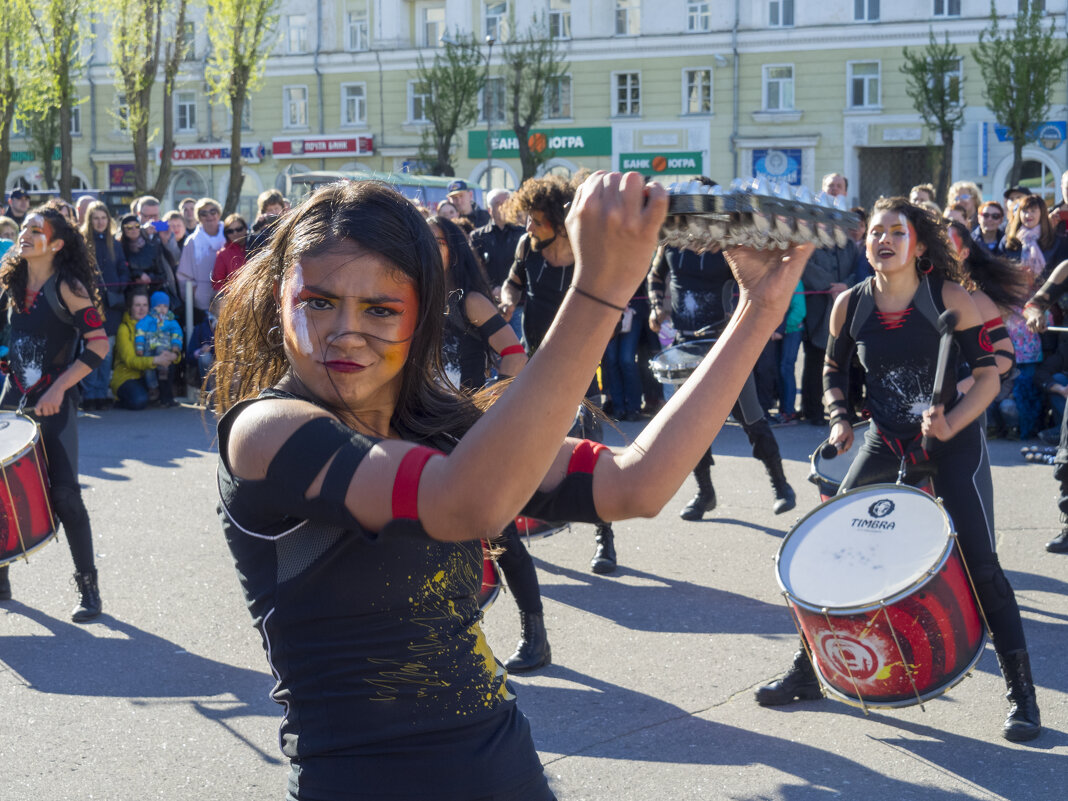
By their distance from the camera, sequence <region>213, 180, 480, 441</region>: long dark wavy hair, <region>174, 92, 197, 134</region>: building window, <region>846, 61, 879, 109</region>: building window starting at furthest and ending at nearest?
<region>174, 92, 197, 134</region>: building window, <region>846, 61, 879, 109</region>: building window, <region>213, 180, 480, 441</region>: long dark wavy hair

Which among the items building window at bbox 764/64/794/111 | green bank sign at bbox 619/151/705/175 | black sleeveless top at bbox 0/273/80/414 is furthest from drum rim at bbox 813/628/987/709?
building window at bbox 764/64/794/111

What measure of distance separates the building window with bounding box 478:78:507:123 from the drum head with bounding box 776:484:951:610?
35800mm

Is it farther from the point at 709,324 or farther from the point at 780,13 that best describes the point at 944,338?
the point at 780,13

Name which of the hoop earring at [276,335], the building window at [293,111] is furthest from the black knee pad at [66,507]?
the building window at [293,111]

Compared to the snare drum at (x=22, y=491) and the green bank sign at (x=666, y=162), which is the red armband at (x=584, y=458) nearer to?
the snare drum at (x=22, y=491)

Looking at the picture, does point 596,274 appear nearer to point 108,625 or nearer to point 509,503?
point 509,503

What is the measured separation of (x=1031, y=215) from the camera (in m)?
10.4

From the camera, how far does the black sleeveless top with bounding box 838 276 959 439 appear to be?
484cm

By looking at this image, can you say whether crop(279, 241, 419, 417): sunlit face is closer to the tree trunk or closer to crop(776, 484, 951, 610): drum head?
crop(776, 484, 951, 610): drum head

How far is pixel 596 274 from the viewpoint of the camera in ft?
4.81

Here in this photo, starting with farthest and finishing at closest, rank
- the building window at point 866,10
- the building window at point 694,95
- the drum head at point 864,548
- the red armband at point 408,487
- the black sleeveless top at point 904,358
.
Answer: the building window at point 694,95 < the building window at point 866,10 < the black sleeveless top at point 904,358 < the drum head at point 864,548 < the red armband at point 408,487

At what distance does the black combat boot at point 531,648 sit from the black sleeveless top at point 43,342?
258 cm

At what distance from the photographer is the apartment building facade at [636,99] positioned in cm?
3597

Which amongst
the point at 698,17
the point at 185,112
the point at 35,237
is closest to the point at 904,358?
the point at 35,237
